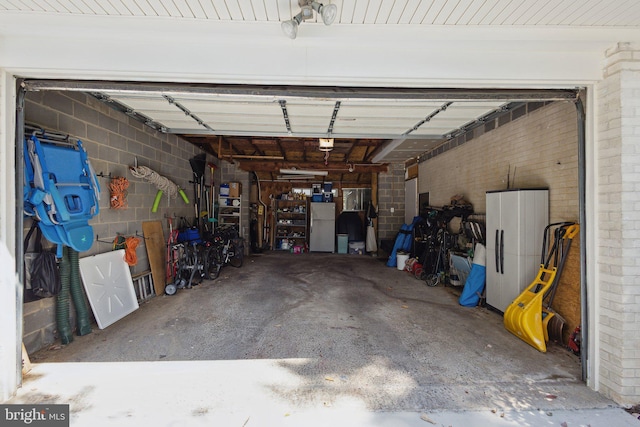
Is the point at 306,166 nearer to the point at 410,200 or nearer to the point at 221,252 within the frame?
the point at 410,200

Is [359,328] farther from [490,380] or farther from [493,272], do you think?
[493,272]

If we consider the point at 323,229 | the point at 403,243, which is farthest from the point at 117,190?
the point at 323,229

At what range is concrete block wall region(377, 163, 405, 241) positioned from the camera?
8945 mm

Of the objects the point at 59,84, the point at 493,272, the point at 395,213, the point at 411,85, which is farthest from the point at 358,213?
the point at 59,84

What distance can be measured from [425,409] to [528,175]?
10.7 feet

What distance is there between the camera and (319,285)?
5.48m

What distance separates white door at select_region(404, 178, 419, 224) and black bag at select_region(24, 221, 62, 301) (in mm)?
7335

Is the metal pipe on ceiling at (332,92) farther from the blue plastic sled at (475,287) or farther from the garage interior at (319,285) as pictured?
the blue plastic sled at (475,287)

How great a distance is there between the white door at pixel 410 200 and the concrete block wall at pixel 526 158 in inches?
76.8

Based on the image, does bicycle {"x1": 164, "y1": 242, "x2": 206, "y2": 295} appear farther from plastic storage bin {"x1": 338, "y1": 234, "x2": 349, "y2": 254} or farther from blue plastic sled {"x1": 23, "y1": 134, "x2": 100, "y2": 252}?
plastic storage bin {"x1": 338, "y1": 234, "x2": 349, "y2": 254}

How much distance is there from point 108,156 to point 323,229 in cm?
675

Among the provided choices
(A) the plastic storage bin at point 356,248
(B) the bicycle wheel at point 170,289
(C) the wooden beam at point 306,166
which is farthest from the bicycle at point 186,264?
(A) the plastic storage bin at point 356,248

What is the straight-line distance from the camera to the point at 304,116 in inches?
149
